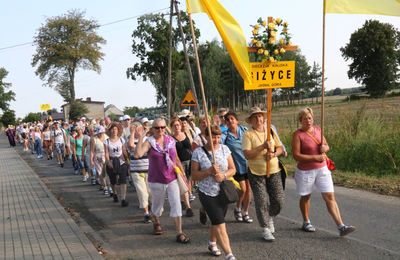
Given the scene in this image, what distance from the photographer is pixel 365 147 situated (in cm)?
1035

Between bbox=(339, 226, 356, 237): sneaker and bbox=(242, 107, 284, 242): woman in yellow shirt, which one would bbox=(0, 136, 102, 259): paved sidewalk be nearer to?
bbox=(242, 107, 284, 242): woman in yellow shirt

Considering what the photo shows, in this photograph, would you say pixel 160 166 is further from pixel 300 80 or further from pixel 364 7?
pixel 300 80

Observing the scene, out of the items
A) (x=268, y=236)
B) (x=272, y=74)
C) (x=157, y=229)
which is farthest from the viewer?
(x=157, y=229)

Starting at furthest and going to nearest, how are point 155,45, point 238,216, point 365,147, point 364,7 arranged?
point 155,45 < point 365,147 < point 238,216 < point 364,7

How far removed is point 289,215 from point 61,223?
413cm

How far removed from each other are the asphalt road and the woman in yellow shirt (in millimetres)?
382

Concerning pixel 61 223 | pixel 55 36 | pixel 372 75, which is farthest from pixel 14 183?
pixel 372 75

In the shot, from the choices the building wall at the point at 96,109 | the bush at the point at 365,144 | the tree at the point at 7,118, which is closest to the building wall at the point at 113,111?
the building wall at the point at 96,109

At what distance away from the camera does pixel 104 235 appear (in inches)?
238

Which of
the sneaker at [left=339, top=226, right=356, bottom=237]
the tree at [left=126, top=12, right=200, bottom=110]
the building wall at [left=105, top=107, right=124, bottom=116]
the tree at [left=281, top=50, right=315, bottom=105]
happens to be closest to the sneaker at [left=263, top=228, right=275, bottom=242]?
the sneaker at [left=339, top=226, right=356, bottom=237]

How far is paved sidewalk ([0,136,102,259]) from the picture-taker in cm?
502

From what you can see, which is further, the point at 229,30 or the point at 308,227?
the point at 308,227

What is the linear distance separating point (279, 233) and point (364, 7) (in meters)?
3.40

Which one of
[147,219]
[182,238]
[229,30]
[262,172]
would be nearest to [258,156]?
[262,172]
